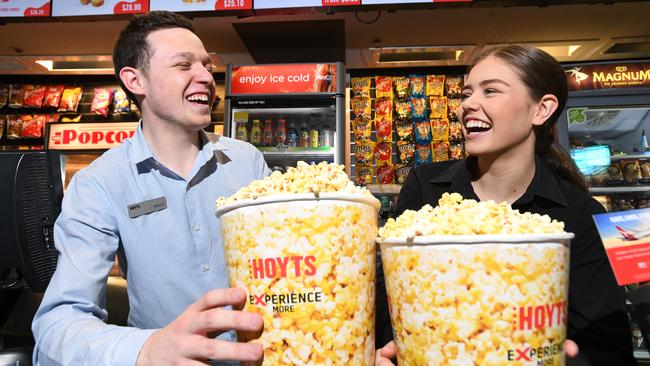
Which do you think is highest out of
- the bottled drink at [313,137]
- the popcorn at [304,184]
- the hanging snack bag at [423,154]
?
the bottled drink at [313,137]

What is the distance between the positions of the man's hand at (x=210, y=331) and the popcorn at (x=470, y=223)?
189 mm

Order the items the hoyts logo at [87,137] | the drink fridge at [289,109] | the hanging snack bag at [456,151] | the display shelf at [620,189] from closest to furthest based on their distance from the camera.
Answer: the display shelf at [620,189] < the drink fridge at [289,109] < the hanging snack bag at [456,151] < the hoyts logo at [87,137]

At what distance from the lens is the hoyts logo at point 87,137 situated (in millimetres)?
5023

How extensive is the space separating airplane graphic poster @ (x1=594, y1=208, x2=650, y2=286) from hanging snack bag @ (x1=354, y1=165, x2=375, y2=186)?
13.1 feet

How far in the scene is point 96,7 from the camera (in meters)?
3.62

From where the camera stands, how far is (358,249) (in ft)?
1.89

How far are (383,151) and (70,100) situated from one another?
3.72 metres

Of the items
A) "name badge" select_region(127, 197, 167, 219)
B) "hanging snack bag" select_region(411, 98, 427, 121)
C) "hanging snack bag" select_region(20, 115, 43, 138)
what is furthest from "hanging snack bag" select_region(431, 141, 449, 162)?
"hanging snack bag" select_region(20, 115, 43, 138)

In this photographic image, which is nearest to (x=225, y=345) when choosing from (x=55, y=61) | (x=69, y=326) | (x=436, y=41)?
(x=69, y=326)

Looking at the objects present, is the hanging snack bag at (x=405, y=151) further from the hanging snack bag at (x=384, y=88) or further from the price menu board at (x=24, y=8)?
the price menu board at (x=24, y=8)

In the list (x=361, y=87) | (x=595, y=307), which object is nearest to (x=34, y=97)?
(x=361, y=87)

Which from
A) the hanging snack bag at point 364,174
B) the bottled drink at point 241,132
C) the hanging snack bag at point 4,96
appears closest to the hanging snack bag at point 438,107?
the hanging snack bag at point 364,174

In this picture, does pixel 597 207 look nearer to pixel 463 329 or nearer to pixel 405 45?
pixel 463 329

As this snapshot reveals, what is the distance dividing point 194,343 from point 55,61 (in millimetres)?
5780
